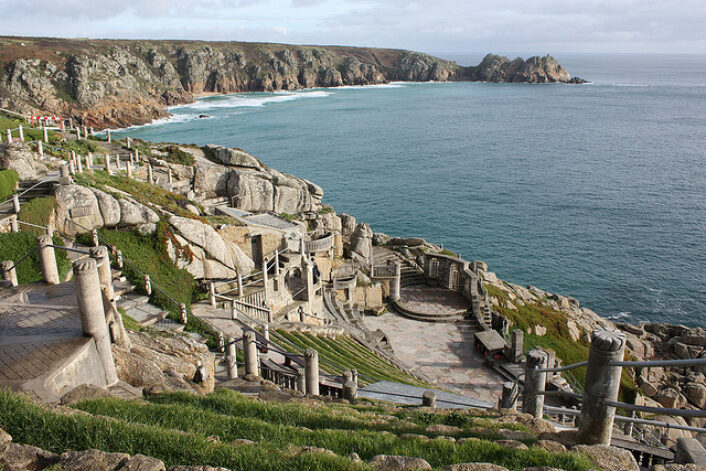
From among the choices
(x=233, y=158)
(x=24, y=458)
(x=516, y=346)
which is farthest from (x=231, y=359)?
(x=233, y=158)

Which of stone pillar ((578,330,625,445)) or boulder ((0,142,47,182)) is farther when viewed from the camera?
boulder ((0,142,47,182))

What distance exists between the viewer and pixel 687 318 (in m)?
38.8

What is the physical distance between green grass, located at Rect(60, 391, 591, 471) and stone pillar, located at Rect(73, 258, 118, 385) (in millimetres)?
1499

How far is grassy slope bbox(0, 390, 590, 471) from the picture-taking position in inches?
256

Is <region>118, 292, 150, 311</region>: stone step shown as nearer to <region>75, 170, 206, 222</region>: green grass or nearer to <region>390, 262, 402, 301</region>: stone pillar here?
<region>75, 170, 206, 222</region>: green grass

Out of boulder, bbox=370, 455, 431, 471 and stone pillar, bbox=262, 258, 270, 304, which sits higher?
boulder, bbox=370, 455, 431, 471

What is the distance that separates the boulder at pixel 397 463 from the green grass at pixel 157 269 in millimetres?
14286

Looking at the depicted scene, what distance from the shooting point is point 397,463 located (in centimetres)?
650

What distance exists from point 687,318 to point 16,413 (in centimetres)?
4625

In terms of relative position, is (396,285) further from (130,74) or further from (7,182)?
(130,74)

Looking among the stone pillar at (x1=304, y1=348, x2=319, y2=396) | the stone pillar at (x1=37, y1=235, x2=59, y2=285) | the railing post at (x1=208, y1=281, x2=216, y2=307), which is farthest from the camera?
the railing post at (x1=208, y1=281, x2=216, y2=307)

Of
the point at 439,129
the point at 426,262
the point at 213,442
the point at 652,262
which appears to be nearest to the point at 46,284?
the point at 213,442

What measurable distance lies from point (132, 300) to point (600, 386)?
1773 centimetres

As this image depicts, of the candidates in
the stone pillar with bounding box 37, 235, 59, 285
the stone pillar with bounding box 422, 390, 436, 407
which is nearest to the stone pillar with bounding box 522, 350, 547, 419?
the stone pillar with bounding box 422, 390, 436, 407
